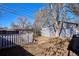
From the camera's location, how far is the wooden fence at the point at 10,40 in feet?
6.18

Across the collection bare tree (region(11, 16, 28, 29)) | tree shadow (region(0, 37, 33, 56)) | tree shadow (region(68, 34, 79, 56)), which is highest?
bare tree (region(11, 16, 28, 29))

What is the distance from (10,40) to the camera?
6.24 ft

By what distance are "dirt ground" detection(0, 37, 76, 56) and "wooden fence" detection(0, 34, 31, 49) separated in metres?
0.06

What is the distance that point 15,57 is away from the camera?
1.92 metres

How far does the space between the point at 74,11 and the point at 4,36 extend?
0.78m

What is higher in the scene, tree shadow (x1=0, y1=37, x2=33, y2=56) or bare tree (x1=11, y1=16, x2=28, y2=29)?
bare tree (x1=11, y1=16, x2=28, y2=29)

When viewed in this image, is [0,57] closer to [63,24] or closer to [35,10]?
[35,10]

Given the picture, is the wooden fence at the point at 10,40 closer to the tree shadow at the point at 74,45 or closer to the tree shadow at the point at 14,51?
the tree shadow at the point at 14,51

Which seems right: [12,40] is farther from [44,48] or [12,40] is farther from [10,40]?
[44,48]

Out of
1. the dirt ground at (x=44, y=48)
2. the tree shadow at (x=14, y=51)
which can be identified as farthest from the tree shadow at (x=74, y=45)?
the tree shadow at (x=14, y=51)

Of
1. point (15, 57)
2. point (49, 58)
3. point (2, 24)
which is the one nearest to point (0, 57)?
point (15, 57)

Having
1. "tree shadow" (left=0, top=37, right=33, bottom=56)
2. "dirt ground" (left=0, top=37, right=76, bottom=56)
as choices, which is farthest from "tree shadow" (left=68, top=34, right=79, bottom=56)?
"tree shadow" (left=0, top=37, right=33, bottom=56)

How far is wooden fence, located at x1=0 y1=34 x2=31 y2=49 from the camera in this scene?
188 centimetres

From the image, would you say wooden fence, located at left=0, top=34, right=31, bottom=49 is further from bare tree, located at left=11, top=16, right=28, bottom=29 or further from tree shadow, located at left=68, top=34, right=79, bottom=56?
tree shadow, located at left=68, top=34, right=79, bottom=56
